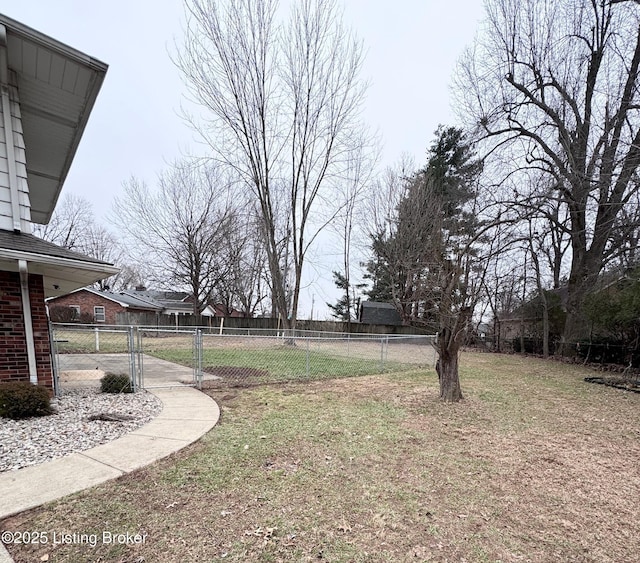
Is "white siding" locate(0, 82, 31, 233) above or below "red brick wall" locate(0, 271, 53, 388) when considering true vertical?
above

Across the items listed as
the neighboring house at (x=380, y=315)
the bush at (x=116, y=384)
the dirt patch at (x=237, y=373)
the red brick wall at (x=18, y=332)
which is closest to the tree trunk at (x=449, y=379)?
the dirt patch at (x=237, y=373)

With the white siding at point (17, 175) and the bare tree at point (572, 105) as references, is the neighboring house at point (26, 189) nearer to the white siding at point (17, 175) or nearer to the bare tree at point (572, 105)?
the white siding at point (17, 175)

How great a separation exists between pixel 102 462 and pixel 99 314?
30564 millimetres

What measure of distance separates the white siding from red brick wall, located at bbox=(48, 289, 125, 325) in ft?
88.0

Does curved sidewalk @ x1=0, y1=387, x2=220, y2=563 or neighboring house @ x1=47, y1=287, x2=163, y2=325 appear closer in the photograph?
curved sidewalk @ x1=0, y1=387, x2=220, y2=563

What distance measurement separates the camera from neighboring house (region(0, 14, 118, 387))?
4492 millimetres

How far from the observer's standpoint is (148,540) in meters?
2.10

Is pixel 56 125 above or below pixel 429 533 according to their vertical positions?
above

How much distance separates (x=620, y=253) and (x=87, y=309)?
3447 centimetres

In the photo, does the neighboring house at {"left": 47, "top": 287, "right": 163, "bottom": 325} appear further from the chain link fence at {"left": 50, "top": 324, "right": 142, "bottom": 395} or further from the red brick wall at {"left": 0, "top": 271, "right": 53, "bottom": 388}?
the red brick wall at {"left": 0, "top": 271, "right": 53, "bottom": 388}

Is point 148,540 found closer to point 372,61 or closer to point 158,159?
point 372,61

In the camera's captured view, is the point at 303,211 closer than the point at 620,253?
No

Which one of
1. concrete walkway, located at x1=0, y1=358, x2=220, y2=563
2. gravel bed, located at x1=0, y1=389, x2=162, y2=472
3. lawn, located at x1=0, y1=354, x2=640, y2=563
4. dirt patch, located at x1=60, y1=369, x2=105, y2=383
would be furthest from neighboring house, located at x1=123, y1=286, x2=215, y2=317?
lawn, located at x1=0, y1=354, x2=640, y2=563

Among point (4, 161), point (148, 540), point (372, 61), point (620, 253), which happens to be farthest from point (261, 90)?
point (148, 540)
